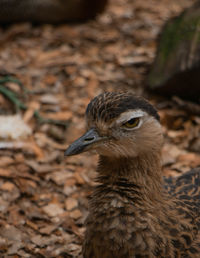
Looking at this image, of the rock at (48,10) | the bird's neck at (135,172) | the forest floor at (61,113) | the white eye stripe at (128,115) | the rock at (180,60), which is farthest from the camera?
the rock at (48,10)

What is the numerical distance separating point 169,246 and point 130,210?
1.23 feet

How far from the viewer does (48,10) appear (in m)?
7.42

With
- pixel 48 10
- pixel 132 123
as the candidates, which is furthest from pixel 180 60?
pixel 48 10

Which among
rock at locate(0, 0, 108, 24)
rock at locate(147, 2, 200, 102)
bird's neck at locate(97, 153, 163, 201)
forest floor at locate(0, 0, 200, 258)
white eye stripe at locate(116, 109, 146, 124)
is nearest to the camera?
white eye stripe at locate(116, 109, 146, 124)

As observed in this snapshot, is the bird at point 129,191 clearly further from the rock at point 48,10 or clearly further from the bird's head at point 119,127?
the rock at point 48,10

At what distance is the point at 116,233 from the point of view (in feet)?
9.11

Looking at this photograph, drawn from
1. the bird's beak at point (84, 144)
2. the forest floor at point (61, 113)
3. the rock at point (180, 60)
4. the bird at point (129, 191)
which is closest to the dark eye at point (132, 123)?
the bird at point (129, 191)

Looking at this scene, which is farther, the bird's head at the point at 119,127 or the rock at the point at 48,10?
the rock at the point at 48,10

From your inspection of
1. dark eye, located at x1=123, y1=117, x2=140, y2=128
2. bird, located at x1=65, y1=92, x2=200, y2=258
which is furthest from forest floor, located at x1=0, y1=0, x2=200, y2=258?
dark eye, located at x1=123, y1=117, x2=140, y2=128

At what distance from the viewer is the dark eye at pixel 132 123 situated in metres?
2.73

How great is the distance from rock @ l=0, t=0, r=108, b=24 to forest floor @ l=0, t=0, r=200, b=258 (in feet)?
Answer: 0.55

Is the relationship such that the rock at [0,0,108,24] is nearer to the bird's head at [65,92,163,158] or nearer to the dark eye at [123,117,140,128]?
the bird's head at [65,92,163,158]

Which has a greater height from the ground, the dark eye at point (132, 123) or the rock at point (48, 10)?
the dark eye at point (132, 123)

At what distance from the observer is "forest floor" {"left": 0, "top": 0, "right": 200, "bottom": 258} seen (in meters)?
3.85
